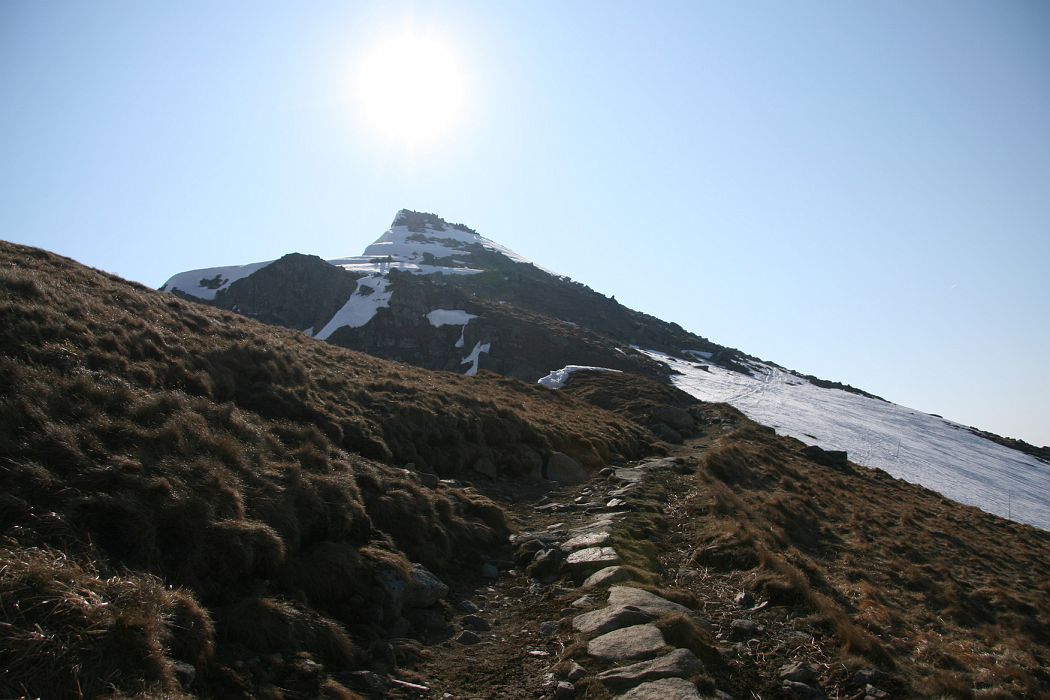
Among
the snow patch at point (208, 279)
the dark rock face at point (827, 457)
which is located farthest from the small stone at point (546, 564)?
the snow patch at point (208, 279)

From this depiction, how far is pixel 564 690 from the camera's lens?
6.16m

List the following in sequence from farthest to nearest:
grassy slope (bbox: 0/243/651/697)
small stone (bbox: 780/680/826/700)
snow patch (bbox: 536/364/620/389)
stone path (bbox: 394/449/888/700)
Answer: snow patch (bbox: 536/364/620/389), small stone (bbox: 780/680/826/700), stone path (bbox: 394/449/888/700), grassy slope (bbox: 0/243/651/697)

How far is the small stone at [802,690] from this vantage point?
20.8 ft

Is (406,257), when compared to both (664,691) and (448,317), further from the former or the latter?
(664,691)

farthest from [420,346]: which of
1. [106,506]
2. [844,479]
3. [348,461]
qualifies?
[106,506]

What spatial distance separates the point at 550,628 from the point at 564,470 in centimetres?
1045

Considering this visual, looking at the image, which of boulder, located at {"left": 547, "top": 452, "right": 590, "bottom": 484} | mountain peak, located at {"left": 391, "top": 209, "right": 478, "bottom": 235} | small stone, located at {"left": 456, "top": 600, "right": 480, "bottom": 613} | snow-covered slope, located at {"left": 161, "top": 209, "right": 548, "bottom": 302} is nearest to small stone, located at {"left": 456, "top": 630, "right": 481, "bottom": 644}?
small stone, located at {"left": 456, "top": 600, "right": 480, "bottom": 613}

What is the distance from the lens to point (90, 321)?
11.1 metres

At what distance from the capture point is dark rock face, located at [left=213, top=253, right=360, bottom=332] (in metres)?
78.6

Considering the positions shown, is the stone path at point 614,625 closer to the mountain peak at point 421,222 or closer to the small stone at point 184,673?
the small stone at point 184,673

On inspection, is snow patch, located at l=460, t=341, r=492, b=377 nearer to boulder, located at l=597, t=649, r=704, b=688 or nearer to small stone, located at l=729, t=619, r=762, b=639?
small stone, located at l=729, t=619, r=762, b=639

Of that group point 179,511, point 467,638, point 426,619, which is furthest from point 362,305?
point 467,638

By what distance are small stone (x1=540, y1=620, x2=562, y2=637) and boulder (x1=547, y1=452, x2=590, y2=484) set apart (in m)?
9.59

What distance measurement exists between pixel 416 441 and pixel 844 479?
25119 mm
